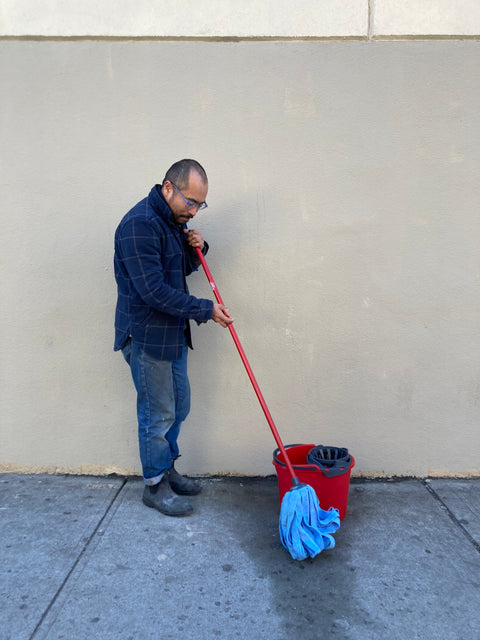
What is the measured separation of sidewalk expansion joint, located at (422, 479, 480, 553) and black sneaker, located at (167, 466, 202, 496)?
4.68 ft

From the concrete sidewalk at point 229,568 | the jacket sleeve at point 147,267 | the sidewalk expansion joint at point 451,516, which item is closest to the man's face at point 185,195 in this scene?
the jacket sleeve at point 147,267

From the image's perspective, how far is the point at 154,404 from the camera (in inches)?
114

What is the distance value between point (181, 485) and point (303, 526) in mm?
894

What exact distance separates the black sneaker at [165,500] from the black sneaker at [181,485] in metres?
0.13

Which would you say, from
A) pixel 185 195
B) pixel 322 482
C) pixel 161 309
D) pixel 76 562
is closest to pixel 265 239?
pixel 185 195

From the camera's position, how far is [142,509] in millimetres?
3021

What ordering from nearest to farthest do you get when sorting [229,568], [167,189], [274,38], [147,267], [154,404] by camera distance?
[229,568]
[147,267]
[167,189]
[154,404]
[274,38]

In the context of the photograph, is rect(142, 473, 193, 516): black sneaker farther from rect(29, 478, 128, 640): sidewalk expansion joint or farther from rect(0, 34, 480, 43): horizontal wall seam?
rect(0, 34, 480, 43): horizontal wall seam

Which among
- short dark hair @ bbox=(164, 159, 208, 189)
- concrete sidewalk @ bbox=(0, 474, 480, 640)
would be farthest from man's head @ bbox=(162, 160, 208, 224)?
concrete sidewalk @ bbox=(0, 474, 480, 640)

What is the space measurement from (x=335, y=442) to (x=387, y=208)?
150 cm

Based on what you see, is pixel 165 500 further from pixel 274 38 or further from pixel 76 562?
pixel 274 38

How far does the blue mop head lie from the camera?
250 centimetres

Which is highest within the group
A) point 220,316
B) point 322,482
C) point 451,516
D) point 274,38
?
point 274,38

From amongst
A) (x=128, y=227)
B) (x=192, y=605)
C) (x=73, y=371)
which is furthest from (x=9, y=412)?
(x=192, y=605)
